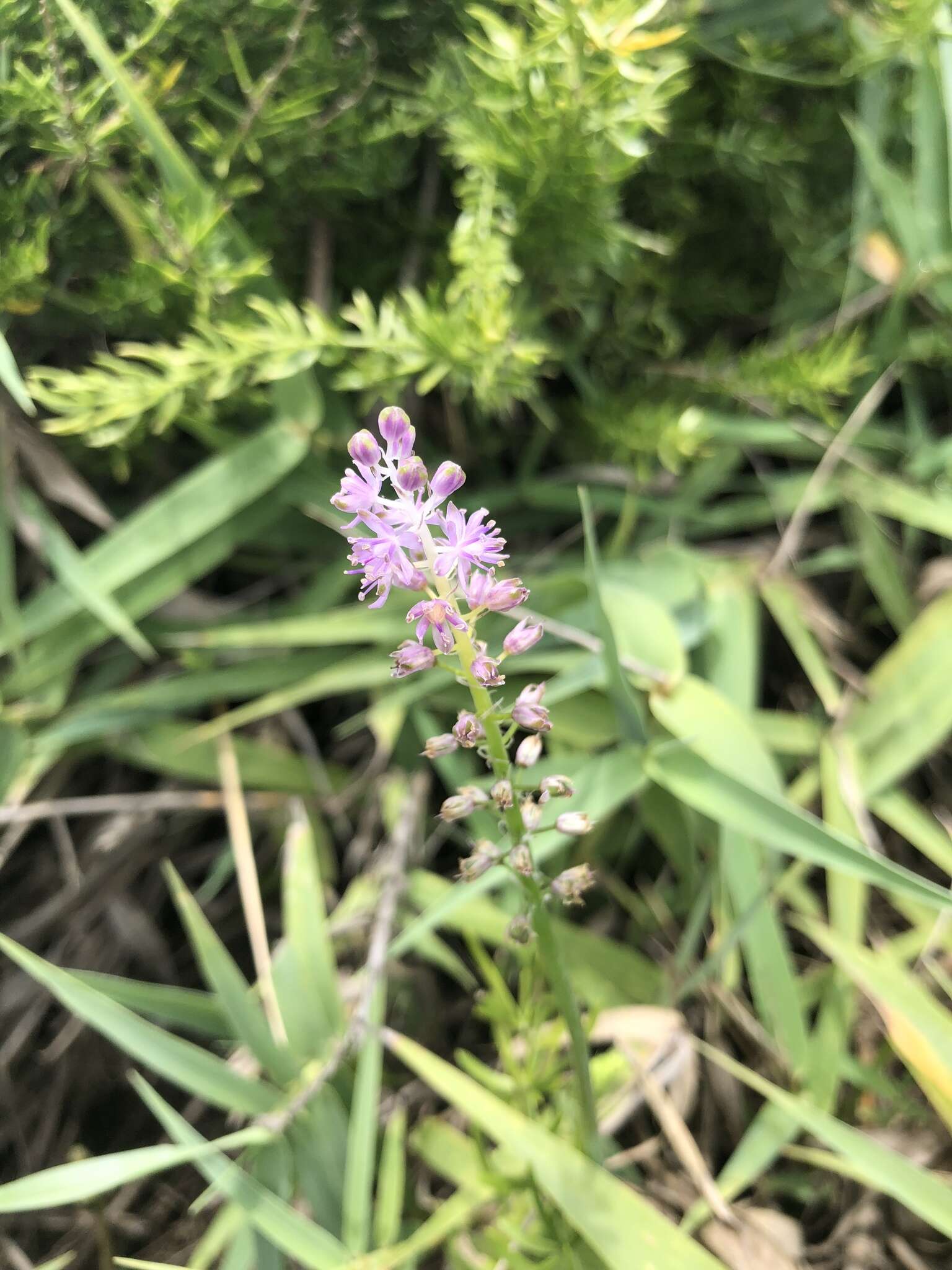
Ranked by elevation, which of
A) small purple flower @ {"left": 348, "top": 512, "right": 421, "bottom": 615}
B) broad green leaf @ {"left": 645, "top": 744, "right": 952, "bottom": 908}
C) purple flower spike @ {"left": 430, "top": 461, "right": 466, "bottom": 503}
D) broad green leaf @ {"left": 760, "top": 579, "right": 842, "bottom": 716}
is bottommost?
broad green leaf @ {"left": 760, "top": 579, "right": 842, "bottom": 716}

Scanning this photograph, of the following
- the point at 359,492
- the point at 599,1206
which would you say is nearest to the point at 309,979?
the point at 599,1206

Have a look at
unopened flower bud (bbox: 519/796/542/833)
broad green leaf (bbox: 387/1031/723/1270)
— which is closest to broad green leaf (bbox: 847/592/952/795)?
broad green leaf (bbox: 387/1031/723/1270)

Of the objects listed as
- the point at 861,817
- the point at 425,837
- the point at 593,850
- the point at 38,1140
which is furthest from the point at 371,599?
the point at 38,1140

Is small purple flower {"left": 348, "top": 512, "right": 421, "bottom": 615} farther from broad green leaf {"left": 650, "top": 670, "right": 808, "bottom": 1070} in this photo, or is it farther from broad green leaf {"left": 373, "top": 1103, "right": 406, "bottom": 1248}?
broad green leaf {"left": 373, "top": 1103, "right": 406, "bottom": 1248}

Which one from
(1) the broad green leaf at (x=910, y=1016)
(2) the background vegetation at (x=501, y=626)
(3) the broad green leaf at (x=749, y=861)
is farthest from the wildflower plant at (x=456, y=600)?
(1) the broad green leaf at (x=910, y=1016)

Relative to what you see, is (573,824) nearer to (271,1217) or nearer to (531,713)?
(531,713)

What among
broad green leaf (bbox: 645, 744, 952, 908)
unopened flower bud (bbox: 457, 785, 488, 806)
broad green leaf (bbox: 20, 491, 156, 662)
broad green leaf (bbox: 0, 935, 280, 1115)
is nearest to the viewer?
unopened flower bud (bbox: 457, 785, 488, 806)
